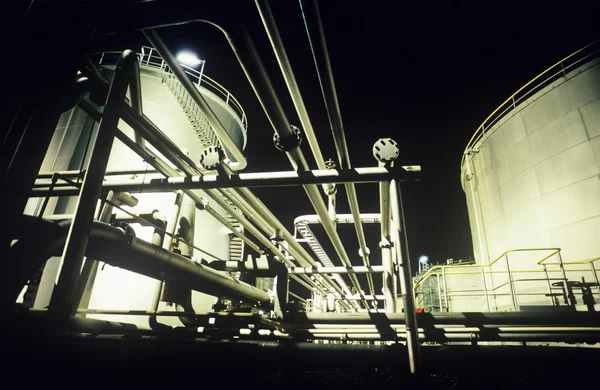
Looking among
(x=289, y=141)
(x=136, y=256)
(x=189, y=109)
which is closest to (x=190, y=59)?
(x=189, y=109)

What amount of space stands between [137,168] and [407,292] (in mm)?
7162

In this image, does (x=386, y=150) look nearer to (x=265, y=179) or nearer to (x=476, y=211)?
(x=265, y=179)

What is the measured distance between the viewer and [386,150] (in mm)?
2889

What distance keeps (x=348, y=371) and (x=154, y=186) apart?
2953 mm

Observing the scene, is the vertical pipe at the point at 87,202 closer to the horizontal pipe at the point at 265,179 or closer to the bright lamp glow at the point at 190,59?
the horizontal pipe at the point at 265,179

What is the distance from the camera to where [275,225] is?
4.73 metres

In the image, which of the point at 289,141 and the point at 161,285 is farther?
the point at 161,285

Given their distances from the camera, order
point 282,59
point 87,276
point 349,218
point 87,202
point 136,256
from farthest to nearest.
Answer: point 349,218 < point 87,276 < point 136,256 < point 87,202 < point 282,59

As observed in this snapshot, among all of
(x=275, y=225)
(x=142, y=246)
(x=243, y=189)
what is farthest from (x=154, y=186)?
(x=275, y=225)

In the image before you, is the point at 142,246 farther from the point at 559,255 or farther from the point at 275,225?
the point at 559,255

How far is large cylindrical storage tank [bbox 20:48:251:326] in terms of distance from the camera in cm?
636

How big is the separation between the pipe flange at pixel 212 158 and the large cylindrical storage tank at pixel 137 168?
238 centimetres

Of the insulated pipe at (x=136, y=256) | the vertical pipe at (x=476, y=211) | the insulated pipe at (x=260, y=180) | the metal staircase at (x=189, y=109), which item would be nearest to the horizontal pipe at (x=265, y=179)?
the insulated pipe at (x=260, y=180)

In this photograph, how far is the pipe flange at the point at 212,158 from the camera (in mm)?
3068
